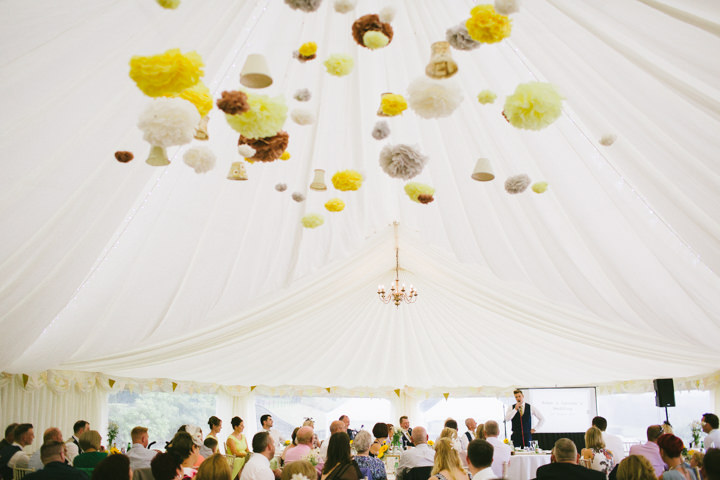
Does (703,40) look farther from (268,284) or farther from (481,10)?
(268,284)

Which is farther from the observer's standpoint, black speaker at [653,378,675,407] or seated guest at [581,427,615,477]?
black speaker at [653,378,675,407]

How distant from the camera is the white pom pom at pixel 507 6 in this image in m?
2.31

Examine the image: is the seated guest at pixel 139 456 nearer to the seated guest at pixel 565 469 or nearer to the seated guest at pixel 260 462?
the seated guest at pixel 260 462

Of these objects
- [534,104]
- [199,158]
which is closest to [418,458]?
[199,158]

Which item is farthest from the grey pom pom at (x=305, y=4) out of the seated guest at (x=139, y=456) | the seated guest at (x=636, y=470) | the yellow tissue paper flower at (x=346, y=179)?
the seated guest at (x=139, y=456)

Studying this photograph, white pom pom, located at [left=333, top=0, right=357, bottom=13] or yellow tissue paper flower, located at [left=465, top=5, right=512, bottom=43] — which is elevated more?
white pom pom, located at [left=333, top=0, right=357, bottom=13]

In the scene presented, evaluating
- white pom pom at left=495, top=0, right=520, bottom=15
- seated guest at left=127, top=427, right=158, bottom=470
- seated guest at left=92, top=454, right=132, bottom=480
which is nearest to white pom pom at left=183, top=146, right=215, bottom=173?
seated guest at left=92, top=454, right=132, bottom=480

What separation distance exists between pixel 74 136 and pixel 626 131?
3.62 meters

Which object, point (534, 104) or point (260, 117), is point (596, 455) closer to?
point (534, 104)

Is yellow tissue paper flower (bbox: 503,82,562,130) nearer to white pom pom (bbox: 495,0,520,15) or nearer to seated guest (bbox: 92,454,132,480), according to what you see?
white pom pom (bbox: 495,0,520,15)

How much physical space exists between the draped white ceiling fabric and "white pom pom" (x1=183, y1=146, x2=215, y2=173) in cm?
74

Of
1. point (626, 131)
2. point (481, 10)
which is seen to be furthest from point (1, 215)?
point (626, 131)

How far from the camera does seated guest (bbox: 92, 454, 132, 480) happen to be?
274 cm

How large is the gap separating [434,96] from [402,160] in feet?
2.27
